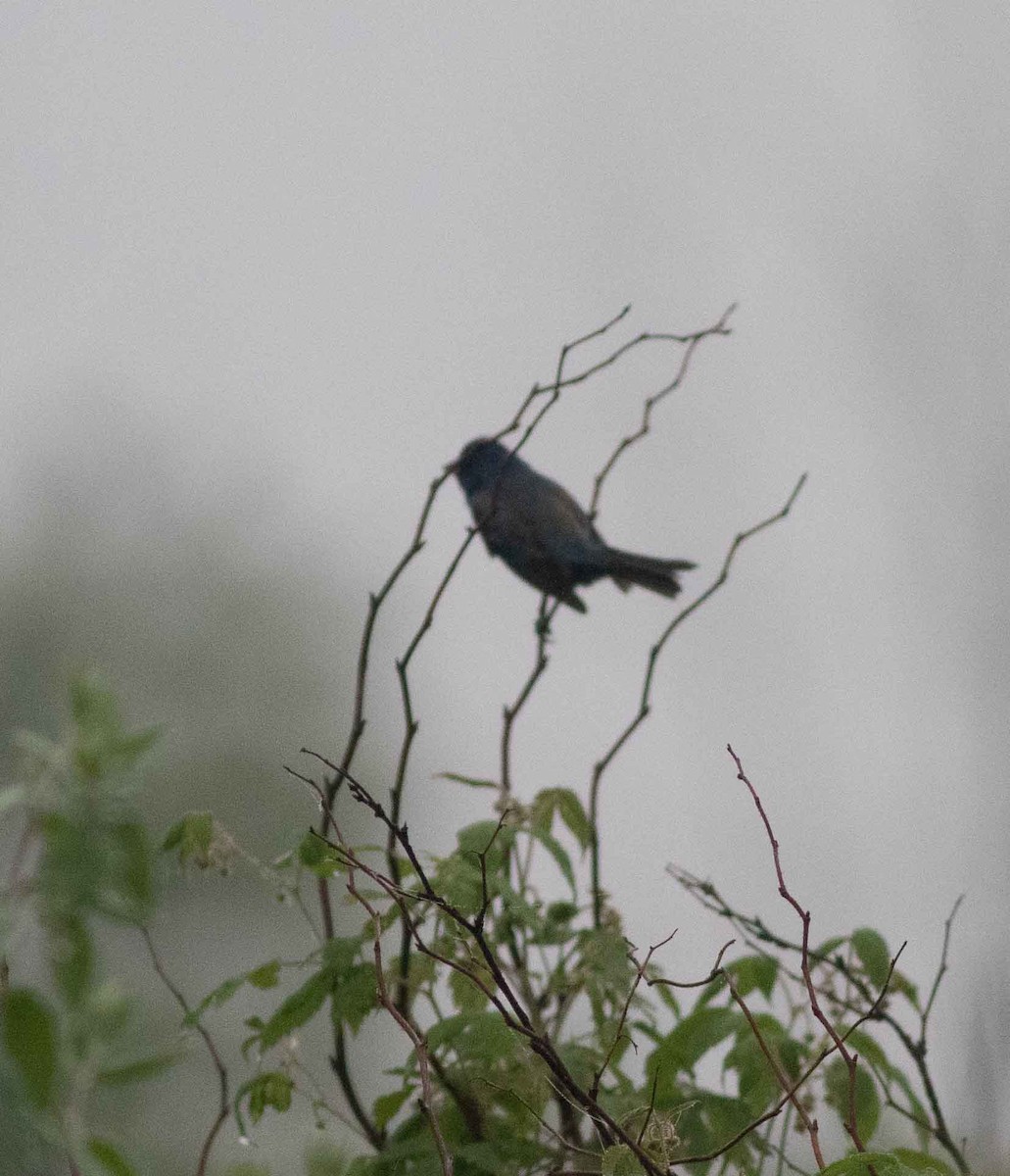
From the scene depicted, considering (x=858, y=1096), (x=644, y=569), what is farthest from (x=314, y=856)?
(x=644, y=569)

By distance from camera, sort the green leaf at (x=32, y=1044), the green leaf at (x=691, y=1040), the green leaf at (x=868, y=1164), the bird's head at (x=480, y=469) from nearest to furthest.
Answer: the green leaf at (x=32, y=1044)
the green leaf at (x=868, y=1164)
the green leaf at (x=691, y=1040)
the bird's head at (x=480, y=469)

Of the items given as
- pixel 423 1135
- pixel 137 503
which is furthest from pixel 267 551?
pixel 423 1135

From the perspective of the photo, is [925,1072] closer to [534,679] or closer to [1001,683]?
[534,679]

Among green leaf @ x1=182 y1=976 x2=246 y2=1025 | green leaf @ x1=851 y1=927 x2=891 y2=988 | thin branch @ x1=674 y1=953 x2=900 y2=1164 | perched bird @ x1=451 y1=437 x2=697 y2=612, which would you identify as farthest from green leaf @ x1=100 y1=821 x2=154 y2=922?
perched bird @ x1=451 y1=437 x2=697 y2=612

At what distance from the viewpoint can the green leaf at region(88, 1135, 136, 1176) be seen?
0.42 metres

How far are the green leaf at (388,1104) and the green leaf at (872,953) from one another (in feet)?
1.54

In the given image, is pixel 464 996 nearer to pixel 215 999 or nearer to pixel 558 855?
pixel 558 855

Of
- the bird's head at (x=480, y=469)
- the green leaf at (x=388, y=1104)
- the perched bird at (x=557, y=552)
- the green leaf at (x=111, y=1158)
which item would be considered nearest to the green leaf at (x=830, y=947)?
the green leaf at (x=388, y=1104)

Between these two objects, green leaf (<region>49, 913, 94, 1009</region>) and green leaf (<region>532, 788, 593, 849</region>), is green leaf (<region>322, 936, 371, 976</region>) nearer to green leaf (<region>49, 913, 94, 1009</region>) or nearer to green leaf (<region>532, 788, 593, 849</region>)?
green leaf (<region>532, 788, 593, 849</region>)

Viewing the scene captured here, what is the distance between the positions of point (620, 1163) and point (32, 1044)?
2.10ft

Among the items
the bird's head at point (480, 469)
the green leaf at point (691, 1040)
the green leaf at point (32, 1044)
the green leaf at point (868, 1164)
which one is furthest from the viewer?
the bird's head at point (480, 469)

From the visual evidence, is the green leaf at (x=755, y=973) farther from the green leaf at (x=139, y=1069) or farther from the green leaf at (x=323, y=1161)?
the green leaf at (x=139, y=1069)

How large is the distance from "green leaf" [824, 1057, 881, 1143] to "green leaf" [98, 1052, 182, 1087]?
1.18 meters

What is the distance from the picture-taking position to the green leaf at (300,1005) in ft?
4.94
